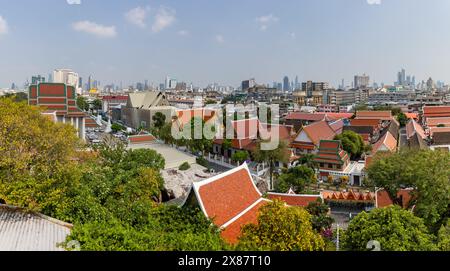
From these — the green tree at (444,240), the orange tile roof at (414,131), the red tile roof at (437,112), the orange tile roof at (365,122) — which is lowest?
the green tree at (444,240)

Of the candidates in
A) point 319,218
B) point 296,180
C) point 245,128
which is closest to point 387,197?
point 296,180

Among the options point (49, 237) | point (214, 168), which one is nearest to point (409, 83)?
point (214, 168)

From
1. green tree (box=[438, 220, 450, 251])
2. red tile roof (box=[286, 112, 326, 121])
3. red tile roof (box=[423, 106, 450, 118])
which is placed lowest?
green tree (box=[438, 220, 450, 251])

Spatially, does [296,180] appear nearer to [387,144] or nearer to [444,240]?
[444,240]

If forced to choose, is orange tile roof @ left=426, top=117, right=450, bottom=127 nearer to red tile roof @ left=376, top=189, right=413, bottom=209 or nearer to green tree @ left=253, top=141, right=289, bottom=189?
green tree @ left=253, top=141, right=289, bottom=189

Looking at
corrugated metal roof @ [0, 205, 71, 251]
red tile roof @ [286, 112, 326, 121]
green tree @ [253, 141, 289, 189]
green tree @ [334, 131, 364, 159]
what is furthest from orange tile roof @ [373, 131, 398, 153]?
corrugated metal roof @ [0, 205, 71, 251]

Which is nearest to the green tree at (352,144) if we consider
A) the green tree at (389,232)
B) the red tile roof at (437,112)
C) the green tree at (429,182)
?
the green tree at (429,182)

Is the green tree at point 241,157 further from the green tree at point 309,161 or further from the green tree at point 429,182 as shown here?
the green tree at point 429,182
